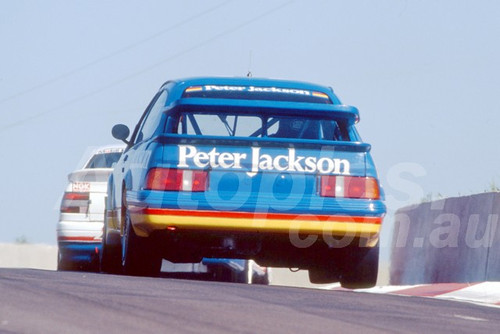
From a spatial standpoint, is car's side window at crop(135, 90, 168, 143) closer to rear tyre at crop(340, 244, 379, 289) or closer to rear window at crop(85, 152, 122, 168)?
rear tyre at crop(340, 244, 379, 289)

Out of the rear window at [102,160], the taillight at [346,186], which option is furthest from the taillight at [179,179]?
the rear window at [102,160]

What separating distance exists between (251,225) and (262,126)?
1221 mm

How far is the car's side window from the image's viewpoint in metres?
10.4

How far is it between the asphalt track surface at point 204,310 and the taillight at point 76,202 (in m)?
4.71

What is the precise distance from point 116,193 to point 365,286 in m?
2.42

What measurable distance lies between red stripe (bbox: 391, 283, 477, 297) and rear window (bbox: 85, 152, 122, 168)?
12.9ft

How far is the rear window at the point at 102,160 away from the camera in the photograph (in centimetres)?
1444

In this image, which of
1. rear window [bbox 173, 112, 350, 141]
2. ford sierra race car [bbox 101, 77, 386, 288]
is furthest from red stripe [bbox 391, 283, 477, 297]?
rear window [bbox 173, 112, 350, 141]

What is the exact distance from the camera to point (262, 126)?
414 inches

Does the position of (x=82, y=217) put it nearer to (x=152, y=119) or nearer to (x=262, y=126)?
(x=152, y=119)

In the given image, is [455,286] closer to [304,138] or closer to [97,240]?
[304,138]

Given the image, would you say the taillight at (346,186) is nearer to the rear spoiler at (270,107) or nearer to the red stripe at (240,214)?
the red stripe at (240,214)

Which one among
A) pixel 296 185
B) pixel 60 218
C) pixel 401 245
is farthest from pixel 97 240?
pixel 296 185

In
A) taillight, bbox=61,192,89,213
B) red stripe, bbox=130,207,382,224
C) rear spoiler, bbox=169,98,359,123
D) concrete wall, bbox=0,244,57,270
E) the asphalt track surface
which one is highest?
rear spoiler, bbox=169,98,359,123
